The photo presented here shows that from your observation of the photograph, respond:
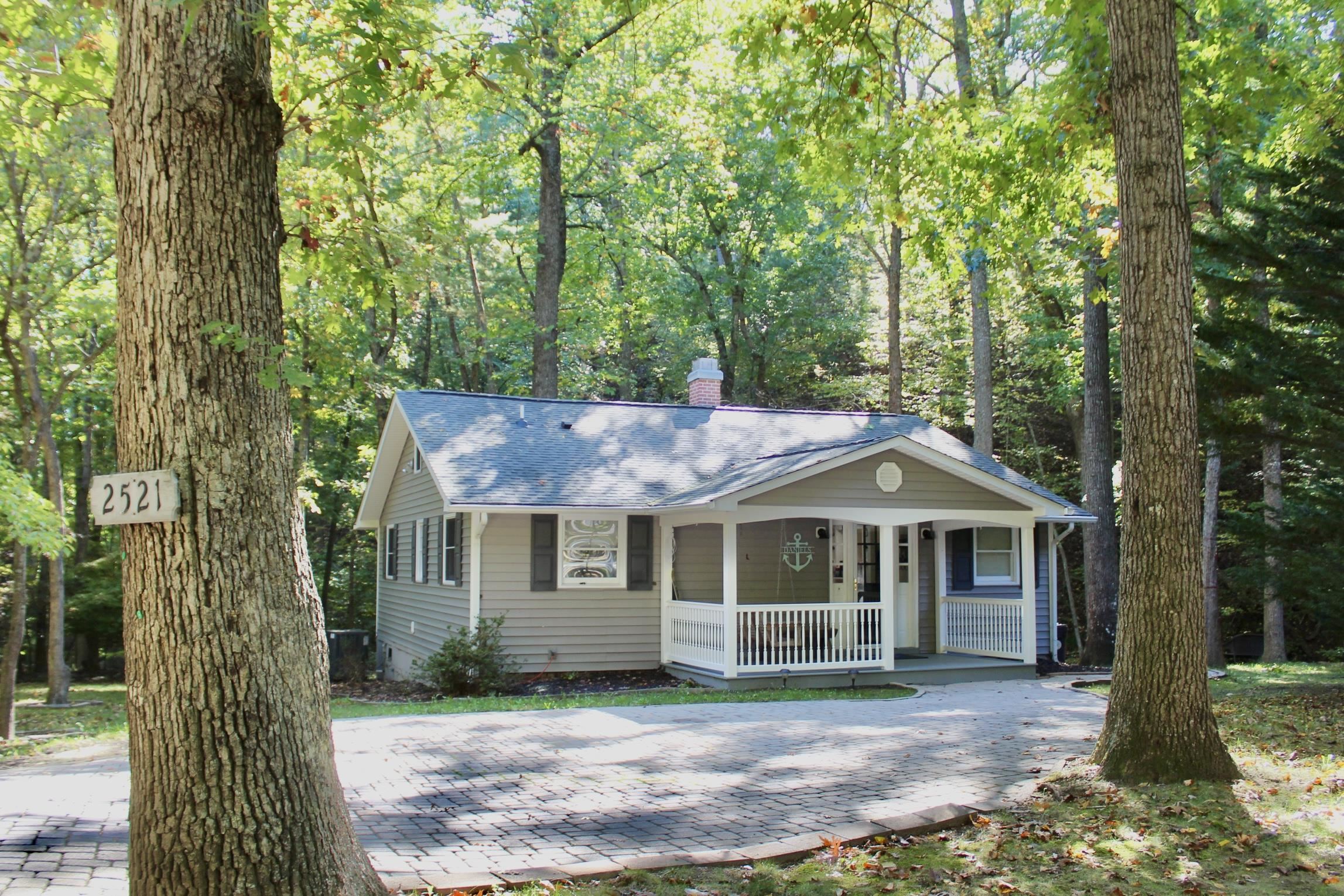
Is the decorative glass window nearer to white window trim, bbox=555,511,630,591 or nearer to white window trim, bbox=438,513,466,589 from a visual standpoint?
white window trim, bbox=555,511,630,591

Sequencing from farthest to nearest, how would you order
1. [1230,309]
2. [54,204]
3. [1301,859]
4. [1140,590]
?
[54,204] < [1230,309] < [1140,590] < [1301,859]

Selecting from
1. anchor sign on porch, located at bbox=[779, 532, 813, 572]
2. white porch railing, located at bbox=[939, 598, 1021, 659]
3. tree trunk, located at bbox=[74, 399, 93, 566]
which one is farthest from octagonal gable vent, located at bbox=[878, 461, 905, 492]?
tree trunk, located at bbox=[74, 399, 93, 566]

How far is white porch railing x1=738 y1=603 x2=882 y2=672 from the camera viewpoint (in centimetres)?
1389

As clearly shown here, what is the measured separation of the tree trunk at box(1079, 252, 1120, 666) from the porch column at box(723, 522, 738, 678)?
736cm

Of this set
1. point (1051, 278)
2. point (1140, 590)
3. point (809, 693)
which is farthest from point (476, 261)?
point (1140, 590)

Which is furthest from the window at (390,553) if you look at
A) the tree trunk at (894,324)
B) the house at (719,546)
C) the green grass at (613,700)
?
the tree trunk at (894,324)

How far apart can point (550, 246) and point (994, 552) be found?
12699mm

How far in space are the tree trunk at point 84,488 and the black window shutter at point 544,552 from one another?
15.9 m

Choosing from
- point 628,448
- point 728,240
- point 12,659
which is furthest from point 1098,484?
point 12,659

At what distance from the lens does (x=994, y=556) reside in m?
17.5

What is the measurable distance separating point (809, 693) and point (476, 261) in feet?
62.5

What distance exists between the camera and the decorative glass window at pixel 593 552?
49.5 feet

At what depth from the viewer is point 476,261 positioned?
2883 cm

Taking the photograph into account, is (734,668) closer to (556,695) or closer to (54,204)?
(556,695)
